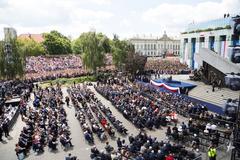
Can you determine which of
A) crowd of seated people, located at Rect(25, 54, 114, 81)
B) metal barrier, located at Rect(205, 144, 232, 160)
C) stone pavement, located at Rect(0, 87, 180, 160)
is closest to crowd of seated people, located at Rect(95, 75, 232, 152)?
stone pavement, located at Rect(0, 87, 180, 160)

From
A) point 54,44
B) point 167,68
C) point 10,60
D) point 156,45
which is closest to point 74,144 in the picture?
point 10,60

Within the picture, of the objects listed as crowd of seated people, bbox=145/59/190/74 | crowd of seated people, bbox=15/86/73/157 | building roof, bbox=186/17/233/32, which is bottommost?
crowd of seated people, bbox=15/86/73/157

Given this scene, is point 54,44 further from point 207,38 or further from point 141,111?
point 141,111

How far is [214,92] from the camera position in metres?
28.5

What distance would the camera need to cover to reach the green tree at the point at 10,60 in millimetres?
37094

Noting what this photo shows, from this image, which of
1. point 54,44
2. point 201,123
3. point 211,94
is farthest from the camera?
point 54,44

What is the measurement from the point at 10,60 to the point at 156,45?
107 meters

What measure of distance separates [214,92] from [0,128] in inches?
858

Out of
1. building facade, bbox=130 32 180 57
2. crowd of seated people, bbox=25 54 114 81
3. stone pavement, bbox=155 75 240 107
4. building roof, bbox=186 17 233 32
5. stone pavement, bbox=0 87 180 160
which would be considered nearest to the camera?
stone pavement, bbox=0 87 180 160

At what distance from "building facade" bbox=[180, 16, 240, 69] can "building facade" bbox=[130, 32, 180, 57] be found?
68.2 meters

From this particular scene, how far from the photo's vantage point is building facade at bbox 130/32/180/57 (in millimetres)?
130962

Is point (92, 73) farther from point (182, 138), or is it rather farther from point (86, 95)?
point (182, 138)

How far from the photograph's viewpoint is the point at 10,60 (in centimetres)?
3731

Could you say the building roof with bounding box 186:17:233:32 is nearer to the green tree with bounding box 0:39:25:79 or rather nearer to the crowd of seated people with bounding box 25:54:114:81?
the crowd of seated people with bounding box 25:54:114:81
